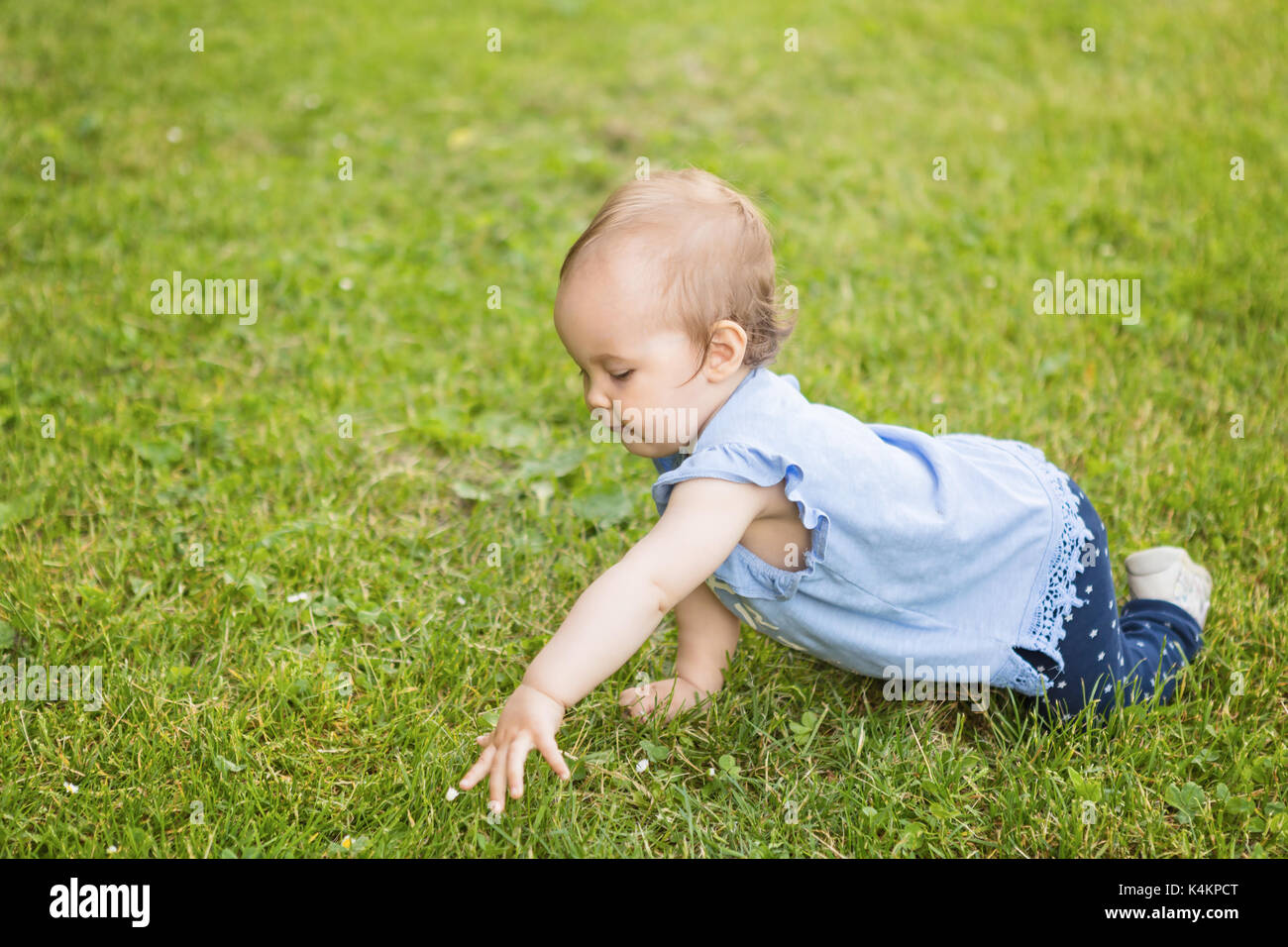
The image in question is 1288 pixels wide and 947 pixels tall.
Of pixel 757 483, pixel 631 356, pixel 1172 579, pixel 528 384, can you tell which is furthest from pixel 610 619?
pixel 528 384

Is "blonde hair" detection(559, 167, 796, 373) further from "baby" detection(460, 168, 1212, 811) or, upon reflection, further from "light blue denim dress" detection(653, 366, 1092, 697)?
"light blue denim dress" detection(653, 366, 1092, 697)

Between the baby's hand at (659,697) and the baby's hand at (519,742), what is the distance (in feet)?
1.69

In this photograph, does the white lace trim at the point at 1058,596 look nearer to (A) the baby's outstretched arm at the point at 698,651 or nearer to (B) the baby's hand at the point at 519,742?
(A) the baby's outstretched arm at the point at 698,651

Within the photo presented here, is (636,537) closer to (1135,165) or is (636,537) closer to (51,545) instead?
(51,545)

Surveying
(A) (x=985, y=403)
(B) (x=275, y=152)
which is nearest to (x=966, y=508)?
(A) (x=985, y=403)

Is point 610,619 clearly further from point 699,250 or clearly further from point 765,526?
point 699,250

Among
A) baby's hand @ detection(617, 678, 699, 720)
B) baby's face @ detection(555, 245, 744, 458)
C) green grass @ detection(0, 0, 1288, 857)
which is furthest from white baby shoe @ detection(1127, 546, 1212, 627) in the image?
baby's face @ detection(555, 245, 744, 458)

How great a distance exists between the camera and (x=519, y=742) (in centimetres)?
169

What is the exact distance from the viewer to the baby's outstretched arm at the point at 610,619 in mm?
1692

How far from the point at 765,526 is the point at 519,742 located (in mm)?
605

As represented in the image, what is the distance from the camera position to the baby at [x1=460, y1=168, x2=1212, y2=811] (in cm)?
177

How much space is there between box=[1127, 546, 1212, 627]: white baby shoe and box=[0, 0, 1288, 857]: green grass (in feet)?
0.25

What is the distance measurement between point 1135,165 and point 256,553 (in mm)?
3834

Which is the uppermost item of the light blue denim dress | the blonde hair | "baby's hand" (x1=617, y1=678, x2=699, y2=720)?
the blonde hair
